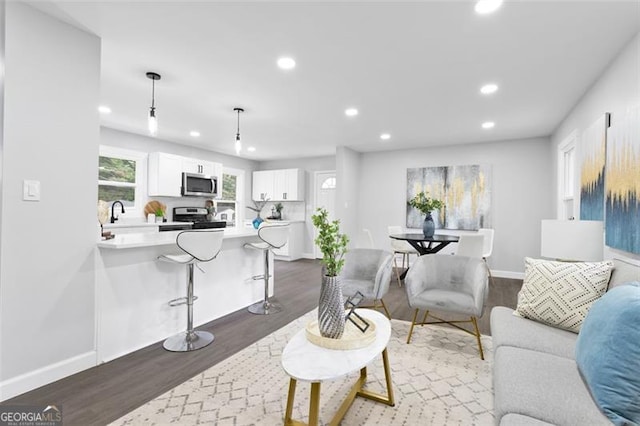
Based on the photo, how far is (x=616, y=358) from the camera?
1.16 meters

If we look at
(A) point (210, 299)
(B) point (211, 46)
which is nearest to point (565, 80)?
(B) point (211, 46)

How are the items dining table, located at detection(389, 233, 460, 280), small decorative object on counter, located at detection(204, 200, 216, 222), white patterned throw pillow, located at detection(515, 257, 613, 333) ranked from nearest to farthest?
white patterned throw pillow, located at detection(515, 257, 613, 333) → dining table, located at detection(389, 233, 460, 280) → small decorative object on counter, located at detection(204, 200, 216, 222)

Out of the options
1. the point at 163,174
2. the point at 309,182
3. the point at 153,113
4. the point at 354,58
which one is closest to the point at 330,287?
the point at 354,58

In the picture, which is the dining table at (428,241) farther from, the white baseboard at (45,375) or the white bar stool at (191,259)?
the white baseboard at (45,375)

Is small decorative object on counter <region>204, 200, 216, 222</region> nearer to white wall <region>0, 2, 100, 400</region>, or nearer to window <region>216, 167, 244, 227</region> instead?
window <region>216, 167, 244, 227</region>

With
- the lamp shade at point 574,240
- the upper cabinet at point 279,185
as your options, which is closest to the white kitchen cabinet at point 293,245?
the upper cabinet at point 279,185

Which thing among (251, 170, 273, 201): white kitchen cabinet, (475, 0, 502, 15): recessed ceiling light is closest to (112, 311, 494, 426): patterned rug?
(475, 0, 502, 15): recessed ceiling light

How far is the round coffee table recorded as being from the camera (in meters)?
1.39

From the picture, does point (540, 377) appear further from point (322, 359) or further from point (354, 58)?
point (354, 58)

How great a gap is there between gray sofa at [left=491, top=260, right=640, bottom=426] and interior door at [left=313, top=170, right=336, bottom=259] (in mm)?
5480

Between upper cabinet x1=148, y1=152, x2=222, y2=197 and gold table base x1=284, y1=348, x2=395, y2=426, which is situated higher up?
upper cabinet x1=148, y1=152, x2=222, y2=197

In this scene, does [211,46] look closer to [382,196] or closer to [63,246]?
[63,246]

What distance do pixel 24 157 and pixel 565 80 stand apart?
456cm

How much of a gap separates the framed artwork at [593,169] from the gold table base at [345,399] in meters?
2.41
